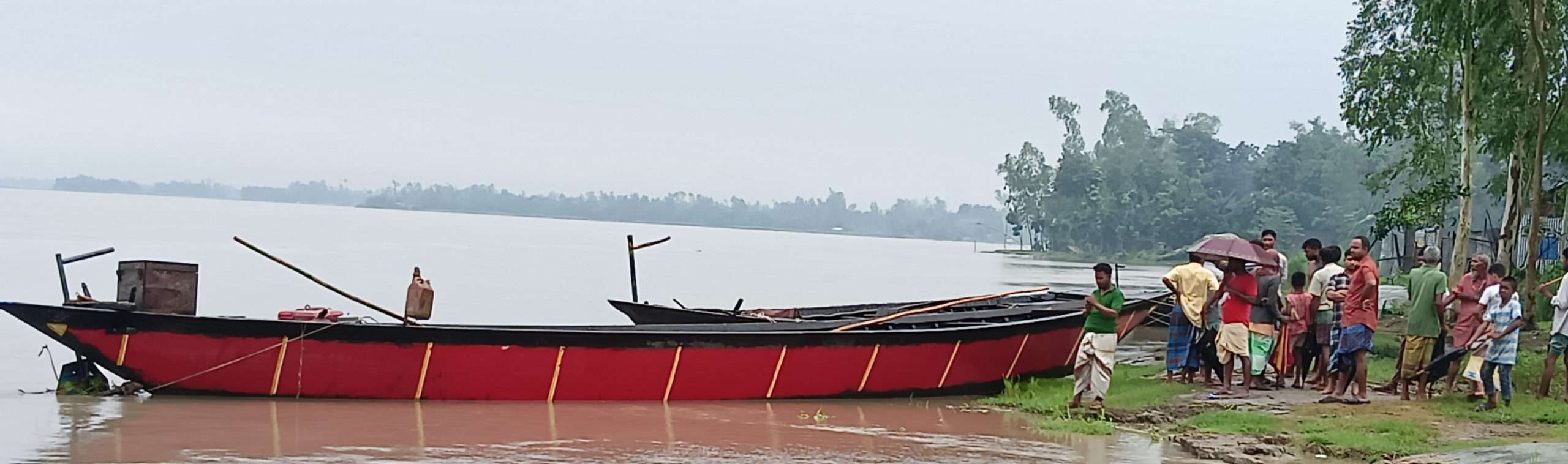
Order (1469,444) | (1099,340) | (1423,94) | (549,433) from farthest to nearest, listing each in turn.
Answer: (1423,94), (1099,340), (549,433), (1469,444)

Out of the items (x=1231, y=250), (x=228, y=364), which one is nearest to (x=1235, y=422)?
(x=1231, y=250)

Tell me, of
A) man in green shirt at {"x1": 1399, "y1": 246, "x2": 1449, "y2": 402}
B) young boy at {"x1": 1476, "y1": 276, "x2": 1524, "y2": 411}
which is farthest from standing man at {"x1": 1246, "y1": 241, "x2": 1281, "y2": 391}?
young boy at {"x1": 1476, "y1": 276, "x2": 1524, "y2": 411}

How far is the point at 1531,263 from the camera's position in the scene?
47.4ft

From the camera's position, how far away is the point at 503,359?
37.2ft

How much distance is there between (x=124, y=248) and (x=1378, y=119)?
47594 millimetres

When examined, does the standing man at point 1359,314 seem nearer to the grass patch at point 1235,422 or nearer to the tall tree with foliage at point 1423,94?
the grass patch at point 1235,422

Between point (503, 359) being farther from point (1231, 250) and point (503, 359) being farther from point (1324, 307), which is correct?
point (1324, 307)

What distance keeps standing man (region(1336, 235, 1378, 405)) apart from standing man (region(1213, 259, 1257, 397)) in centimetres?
70

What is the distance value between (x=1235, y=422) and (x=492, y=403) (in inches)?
227

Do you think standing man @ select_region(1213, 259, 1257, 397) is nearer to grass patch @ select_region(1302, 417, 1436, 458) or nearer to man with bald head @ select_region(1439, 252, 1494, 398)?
grass patch @ select_region(1302, 417, 1436, 458)

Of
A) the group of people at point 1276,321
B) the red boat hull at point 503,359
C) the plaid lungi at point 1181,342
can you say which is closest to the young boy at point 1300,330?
the group of people at point 1276,321

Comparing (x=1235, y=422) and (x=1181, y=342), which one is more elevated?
(x=1181, y=342)

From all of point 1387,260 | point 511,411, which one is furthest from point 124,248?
point 511,411

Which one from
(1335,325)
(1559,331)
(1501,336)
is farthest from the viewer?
(1335,325)
